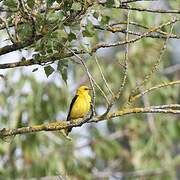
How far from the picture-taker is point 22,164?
8711mm

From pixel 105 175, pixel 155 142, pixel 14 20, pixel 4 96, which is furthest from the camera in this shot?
pixel 105 175

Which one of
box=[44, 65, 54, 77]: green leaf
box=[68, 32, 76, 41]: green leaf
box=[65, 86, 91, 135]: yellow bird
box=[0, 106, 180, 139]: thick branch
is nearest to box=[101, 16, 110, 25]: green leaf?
box=[68, 32, 76, 41]: green leaf

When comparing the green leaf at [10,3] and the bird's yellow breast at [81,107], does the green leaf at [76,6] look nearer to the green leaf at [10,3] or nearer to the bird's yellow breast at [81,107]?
the green leaf at [10,3]

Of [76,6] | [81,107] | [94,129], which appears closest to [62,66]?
[76,6]

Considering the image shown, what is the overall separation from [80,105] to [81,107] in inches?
3.3

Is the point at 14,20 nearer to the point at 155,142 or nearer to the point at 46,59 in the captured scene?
the point at 46,59

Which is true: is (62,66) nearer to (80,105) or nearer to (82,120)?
(82,120)

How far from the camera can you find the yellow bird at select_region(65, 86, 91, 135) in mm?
5699

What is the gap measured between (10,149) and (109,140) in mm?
1418

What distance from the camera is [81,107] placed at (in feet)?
19.4

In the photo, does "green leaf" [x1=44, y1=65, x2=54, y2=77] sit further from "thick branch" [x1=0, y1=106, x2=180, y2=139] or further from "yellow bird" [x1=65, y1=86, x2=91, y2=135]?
"yellow bird" [x1=65, y1=86, x2=91, y2=135]

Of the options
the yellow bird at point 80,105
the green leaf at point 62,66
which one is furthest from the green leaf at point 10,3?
the yellow bird at point 80,105

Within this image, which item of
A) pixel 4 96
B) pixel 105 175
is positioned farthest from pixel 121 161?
pixel 4 96

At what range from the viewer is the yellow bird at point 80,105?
570cm
